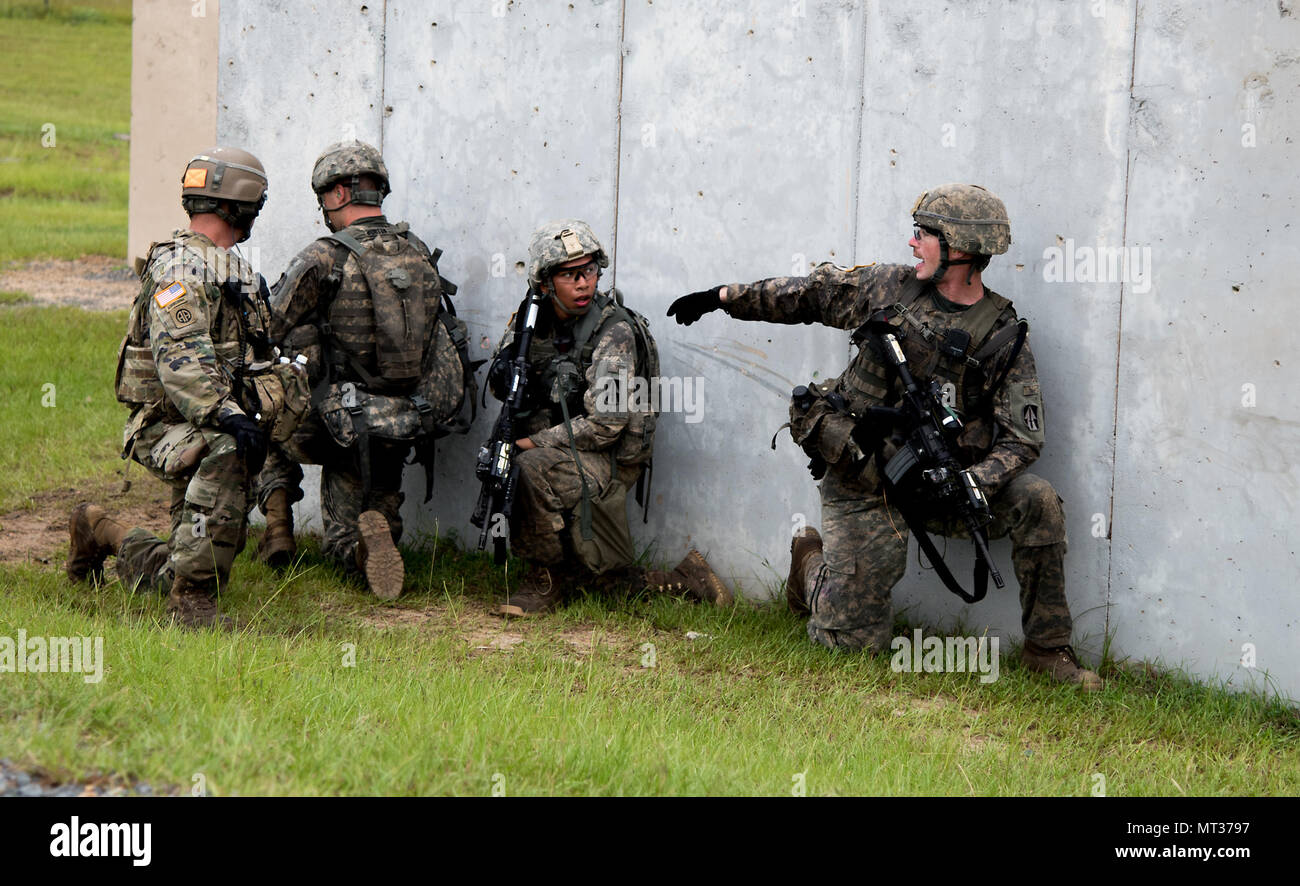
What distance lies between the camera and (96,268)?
15.4m

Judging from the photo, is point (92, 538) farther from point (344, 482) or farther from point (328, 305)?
point (328, 305)

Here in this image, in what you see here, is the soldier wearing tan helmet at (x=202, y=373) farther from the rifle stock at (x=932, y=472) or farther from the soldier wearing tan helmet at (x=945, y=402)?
the rifle stock at (x=932, y=472)

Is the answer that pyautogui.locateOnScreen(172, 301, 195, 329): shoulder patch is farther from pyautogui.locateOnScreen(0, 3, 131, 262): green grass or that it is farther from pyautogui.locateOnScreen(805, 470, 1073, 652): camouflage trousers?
pyautogui.locateOnScreen(0, 3, 131, 262): green grass

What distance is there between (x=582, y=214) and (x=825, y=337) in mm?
1429

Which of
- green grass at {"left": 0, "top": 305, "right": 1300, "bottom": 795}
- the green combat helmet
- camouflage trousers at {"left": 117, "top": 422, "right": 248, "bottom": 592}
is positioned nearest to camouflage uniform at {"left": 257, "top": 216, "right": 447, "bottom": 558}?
the green combat helmet

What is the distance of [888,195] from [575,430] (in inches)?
67.4

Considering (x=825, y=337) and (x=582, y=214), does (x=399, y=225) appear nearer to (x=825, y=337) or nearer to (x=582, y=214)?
(x=582, y=214)

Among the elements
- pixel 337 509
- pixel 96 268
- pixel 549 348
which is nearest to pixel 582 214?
pixel 549 348

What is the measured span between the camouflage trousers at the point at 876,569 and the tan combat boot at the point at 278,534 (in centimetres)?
262

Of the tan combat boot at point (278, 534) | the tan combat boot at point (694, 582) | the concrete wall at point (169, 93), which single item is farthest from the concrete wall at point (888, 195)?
the concrete wall at point (169, 93)

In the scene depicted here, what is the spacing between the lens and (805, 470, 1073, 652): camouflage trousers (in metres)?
5.20

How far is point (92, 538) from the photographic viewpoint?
5.86 metres

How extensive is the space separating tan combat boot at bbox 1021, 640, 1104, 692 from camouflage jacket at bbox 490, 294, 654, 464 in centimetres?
192
